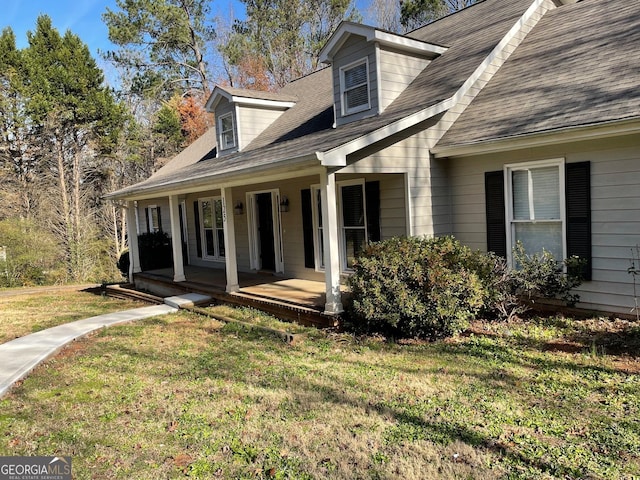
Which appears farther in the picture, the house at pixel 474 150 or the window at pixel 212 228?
the window at pixel 212 228

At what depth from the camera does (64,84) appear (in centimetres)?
2081

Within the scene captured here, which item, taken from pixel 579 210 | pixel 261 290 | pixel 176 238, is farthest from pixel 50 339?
pixel 579 210

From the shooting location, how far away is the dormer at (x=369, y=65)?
8805mm

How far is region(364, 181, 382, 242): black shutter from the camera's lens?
27.8 ft

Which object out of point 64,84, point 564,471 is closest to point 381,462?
point 564,471

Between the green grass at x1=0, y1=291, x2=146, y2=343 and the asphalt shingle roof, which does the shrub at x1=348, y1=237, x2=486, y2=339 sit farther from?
the green grass at x1=0, y1=291, x2=146, y2=343

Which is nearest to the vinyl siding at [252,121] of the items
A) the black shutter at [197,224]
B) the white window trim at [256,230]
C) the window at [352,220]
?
the white window trim at [256,230]

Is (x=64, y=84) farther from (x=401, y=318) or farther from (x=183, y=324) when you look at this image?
(x=401, y=318)

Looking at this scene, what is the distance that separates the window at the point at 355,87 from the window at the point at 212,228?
5.47m

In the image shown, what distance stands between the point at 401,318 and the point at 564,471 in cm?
323

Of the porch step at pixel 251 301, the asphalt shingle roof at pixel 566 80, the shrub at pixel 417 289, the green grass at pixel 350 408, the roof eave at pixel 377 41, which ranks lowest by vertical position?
the green grass at pixel 350 408

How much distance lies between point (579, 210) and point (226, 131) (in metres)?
9.56

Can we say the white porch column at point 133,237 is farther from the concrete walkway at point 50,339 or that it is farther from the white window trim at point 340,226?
the white window trim at point 340,226

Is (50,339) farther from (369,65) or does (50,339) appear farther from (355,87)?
(369,65)
